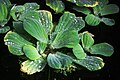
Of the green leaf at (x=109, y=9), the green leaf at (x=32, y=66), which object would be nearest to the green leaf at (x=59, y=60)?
the green leaf at (x=32, y=66)

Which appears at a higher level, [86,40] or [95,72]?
[86,40]

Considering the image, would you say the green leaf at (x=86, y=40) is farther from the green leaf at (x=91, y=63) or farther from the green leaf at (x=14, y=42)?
the green leaf at (x=14, y=42)

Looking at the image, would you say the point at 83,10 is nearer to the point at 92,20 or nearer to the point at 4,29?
the point at 92,20

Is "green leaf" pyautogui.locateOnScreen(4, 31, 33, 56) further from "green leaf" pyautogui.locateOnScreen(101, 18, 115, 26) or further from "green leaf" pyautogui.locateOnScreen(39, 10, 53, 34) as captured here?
"green leaf" pyautogui.locateOnScreen(101, 18, 115, 26)

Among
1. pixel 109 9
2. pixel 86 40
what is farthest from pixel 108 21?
pixel 86 40

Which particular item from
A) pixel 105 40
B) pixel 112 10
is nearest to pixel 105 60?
pixel 105 40

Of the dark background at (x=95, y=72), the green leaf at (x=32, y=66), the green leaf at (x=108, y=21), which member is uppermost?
the green leaf at (x=108, y=21)
